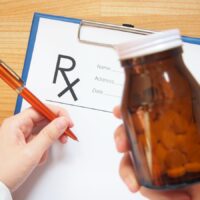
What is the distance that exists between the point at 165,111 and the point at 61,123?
0.62 feet

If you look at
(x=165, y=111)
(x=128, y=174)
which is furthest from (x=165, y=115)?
(x=128, y=174)

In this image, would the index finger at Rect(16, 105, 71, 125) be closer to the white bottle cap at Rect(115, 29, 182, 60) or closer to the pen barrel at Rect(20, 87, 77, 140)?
the pen barrel at Rect(20, 87, 77, 140)

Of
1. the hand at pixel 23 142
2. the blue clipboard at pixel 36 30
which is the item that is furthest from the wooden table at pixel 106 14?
the hand at pixel 23 142

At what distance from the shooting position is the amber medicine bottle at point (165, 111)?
306 millimetres

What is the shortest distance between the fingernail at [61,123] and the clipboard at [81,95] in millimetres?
38

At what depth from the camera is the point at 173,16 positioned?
53 cm

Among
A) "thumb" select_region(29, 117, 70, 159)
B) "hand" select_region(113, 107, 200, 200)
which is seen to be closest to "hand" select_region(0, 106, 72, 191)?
"thumb" select_region(29, 117, 70, 159)

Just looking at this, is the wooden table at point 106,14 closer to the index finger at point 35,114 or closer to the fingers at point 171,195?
the index finger at point 35,114

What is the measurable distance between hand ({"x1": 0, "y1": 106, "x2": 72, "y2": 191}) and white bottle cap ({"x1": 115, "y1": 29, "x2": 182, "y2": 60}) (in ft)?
0.63

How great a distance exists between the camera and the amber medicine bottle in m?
0.31

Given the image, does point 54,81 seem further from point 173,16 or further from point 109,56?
point 173,16

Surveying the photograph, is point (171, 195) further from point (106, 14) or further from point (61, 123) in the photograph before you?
point (106, 14)

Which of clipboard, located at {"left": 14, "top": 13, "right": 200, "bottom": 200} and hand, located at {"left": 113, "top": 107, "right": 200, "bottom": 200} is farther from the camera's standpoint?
clipboard, located at {"left": 14, "top": 13, "right": 200, "bottom": 200}

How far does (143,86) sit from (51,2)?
0.98ft
